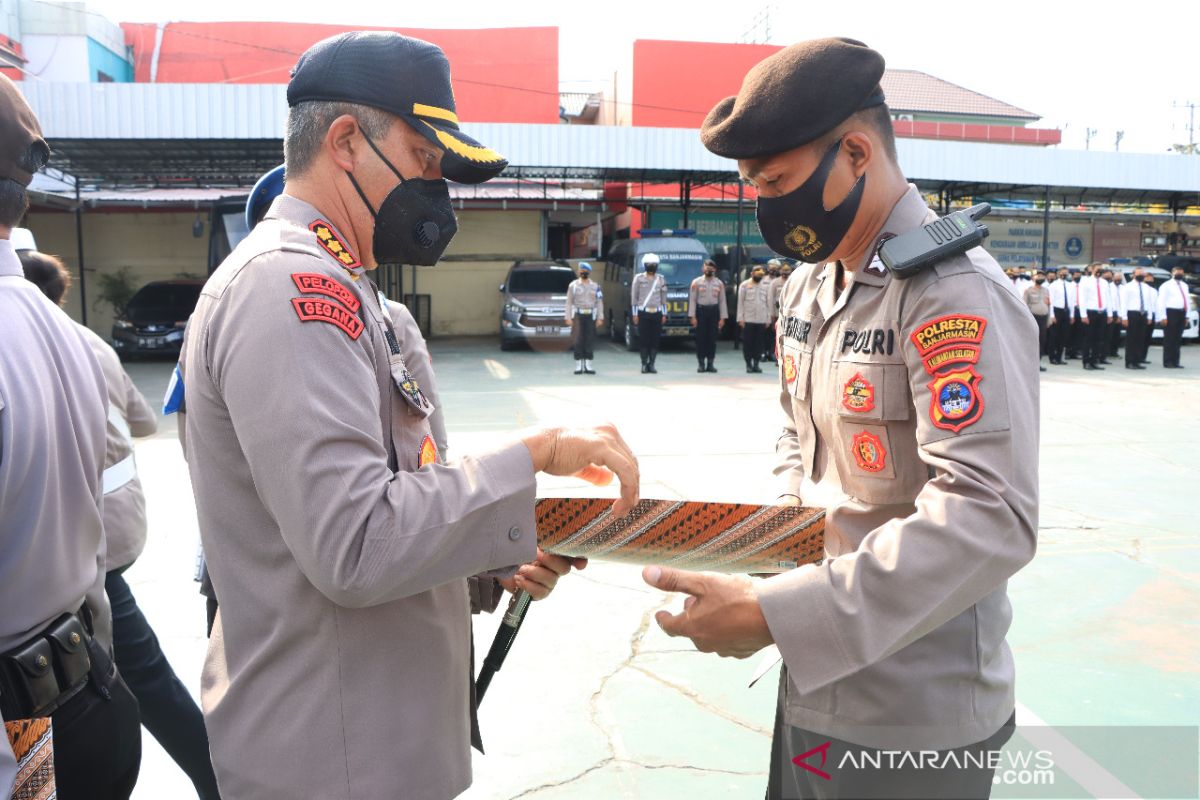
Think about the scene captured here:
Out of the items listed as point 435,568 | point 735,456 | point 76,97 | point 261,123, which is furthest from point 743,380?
point 435,568

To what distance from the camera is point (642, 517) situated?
152 centimetres

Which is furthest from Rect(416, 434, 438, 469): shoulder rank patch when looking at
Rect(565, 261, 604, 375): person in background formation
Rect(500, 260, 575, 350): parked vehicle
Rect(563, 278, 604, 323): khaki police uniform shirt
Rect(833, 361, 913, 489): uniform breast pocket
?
Rect(500, 260, 575, 350): parked vehicle

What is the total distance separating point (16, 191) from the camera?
1.78m

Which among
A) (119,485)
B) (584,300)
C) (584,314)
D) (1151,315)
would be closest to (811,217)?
(119,485)

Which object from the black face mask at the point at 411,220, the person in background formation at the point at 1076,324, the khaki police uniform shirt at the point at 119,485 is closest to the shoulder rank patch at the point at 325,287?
the black face mask at the point at 411,220

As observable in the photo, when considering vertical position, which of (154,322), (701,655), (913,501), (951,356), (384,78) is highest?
(384,78)

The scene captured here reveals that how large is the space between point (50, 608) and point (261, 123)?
53.2ft

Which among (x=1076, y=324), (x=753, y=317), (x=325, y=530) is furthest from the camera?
(x=1076, y=324)

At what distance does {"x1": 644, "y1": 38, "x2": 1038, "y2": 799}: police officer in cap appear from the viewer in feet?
4.43

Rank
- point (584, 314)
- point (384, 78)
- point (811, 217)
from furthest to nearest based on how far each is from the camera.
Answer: point (584, 314) → point (811, 217) → point (384, 78)

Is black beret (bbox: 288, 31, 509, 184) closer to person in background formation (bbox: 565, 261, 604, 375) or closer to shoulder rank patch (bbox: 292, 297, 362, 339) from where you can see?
shoulder rank patch (bbox: 292, 297, 362, 339)

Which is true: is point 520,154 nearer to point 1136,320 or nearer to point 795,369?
point 1136,320

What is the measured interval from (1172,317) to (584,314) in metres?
10.5

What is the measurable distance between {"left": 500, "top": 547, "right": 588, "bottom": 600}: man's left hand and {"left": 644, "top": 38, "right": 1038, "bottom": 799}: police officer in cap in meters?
0.39
